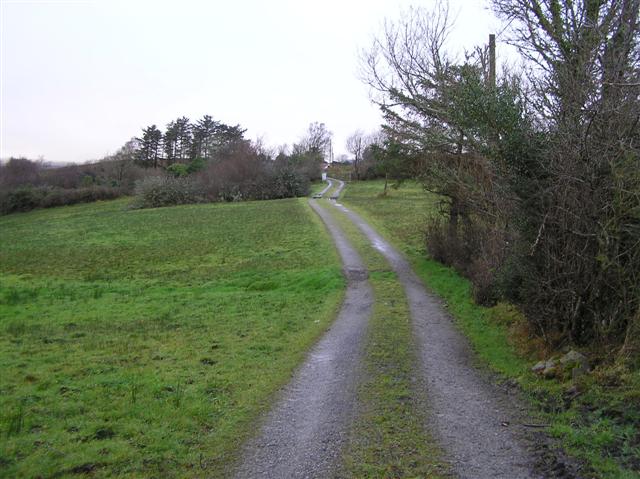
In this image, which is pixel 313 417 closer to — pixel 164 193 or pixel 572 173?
pixel 572 173

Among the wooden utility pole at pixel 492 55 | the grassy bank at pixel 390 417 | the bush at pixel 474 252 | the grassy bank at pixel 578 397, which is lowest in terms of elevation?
the grassy bank at pixel 390 417

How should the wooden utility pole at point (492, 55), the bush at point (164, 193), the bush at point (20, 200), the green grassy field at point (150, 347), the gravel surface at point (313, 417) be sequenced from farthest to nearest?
the bush at point (20, 200), the bush at point (164, 193), the wooden utility pole at point (492, 55), the green grassy field at point (150, 347), the gravel surface at point (313, 417)

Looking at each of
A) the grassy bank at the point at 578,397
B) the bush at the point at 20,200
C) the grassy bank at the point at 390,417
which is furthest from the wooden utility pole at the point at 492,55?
the bush at the point at 20,200

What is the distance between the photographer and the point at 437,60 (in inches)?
647

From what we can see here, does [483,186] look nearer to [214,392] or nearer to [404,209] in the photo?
[214,392]

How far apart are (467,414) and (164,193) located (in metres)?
58.7

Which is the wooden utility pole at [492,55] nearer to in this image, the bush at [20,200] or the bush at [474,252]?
the bush at [474,252]

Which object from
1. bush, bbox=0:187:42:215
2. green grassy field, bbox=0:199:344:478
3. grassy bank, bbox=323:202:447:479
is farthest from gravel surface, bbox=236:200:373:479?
bush, bbox=0:187:42:215

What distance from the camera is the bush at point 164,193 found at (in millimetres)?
60562

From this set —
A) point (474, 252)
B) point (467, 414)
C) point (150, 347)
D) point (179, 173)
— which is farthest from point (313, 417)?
point (179, 173)

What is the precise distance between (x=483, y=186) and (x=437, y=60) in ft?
19.7

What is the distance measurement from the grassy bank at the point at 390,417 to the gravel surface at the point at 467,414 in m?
0.21

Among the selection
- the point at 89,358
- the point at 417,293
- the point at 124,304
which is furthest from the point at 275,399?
the point at 124,304

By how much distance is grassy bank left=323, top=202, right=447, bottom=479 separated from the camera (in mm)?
5129
